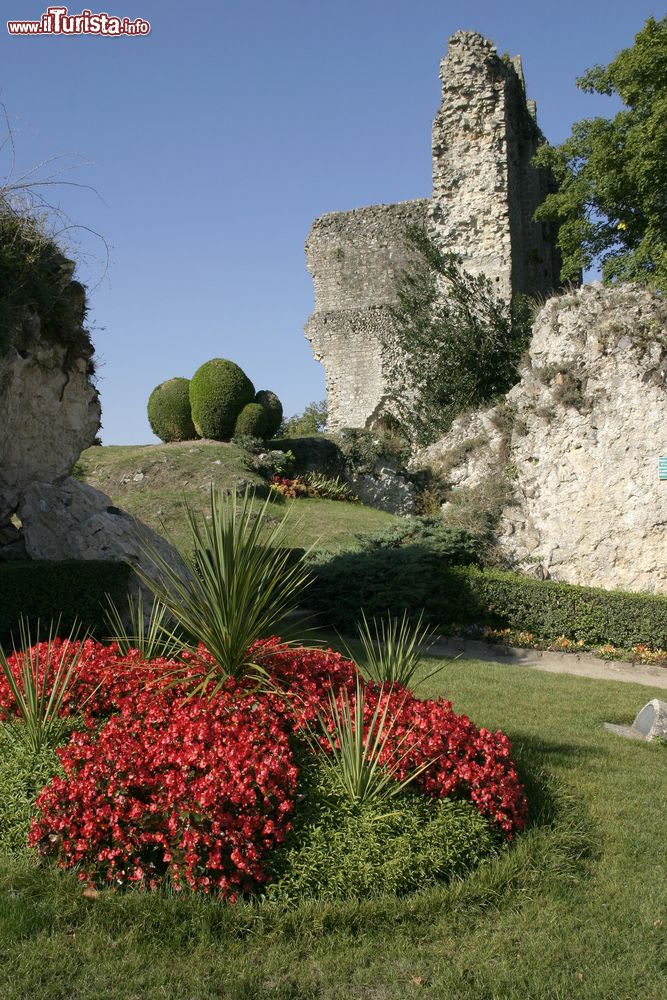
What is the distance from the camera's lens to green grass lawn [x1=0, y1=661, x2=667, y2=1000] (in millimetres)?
3301

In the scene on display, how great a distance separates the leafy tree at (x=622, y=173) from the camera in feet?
59.2

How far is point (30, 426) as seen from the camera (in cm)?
1006

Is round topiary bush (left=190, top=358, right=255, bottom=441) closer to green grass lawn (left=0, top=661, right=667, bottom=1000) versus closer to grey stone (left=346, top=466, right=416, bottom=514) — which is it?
grey stone (left=346, top=466, right=416, bottom=514)

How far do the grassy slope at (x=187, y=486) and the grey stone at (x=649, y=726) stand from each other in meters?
8.78

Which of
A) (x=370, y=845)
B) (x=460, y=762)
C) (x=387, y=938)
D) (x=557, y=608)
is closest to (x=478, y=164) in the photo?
(x=557, y=608)

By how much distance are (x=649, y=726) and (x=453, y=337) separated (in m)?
13.8

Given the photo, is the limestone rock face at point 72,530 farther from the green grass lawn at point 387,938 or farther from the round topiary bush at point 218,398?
the round topiary bush at point 218,398

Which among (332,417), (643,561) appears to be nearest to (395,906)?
(643,561)

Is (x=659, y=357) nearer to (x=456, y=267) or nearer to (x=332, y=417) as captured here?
(x=456, y=267)

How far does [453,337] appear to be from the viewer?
19.5 meters

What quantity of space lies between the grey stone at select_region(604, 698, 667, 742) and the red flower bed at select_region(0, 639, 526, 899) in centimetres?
266

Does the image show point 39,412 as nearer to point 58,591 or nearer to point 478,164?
point 58,591

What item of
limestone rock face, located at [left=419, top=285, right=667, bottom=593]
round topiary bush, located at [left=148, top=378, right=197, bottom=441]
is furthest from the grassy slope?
limestone rock face, located at [left=419, top=285, right=667, bottom=593]

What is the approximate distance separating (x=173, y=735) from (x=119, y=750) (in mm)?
295
